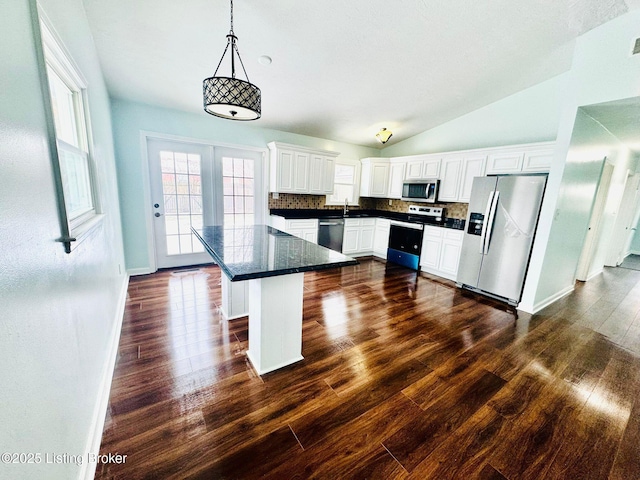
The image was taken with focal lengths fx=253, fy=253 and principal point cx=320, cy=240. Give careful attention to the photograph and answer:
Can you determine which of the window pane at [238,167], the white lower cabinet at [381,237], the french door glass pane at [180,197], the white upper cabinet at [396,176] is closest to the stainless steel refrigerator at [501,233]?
the white lower cabinet at [381,237]

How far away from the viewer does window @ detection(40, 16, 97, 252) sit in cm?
134

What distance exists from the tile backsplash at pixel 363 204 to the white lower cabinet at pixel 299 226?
0.42 meters

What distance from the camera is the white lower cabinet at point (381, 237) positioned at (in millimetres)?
5102

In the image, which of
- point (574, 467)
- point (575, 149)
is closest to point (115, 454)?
point (574, 467)

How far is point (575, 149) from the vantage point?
9.45 feet

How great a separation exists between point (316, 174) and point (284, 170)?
66 cm

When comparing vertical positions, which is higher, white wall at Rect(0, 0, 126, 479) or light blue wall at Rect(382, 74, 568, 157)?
light blue wall at Rect(382, 74, 568, 157)

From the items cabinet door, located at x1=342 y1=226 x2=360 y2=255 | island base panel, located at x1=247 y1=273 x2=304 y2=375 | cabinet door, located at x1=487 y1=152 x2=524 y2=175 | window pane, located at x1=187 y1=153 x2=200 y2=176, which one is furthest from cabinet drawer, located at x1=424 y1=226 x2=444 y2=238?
window pane, located at x1=187 y1=153 x2=200 y2=176

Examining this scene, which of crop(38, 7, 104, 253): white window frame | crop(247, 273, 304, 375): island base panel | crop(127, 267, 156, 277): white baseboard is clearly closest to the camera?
crop(38, 7, 104, 253): white window frame

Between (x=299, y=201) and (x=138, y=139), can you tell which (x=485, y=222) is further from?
(x=138, y=139)

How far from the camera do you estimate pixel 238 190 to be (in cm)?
436

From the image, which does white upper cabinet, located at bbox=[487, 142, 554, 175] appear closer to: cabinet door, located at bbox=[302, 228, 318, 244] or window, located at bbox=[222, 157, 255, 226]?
cabinet door, located at bbox=[302, 228, 318, 244]

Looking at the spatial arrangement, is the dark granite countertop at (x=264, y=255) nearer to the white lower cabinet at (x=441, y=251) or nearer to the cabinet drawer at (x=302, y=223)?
the cabinet drawer at (x=302, y=223)

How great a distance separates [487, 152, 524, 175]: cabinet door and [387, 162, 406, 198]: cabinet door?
61.7 inches
